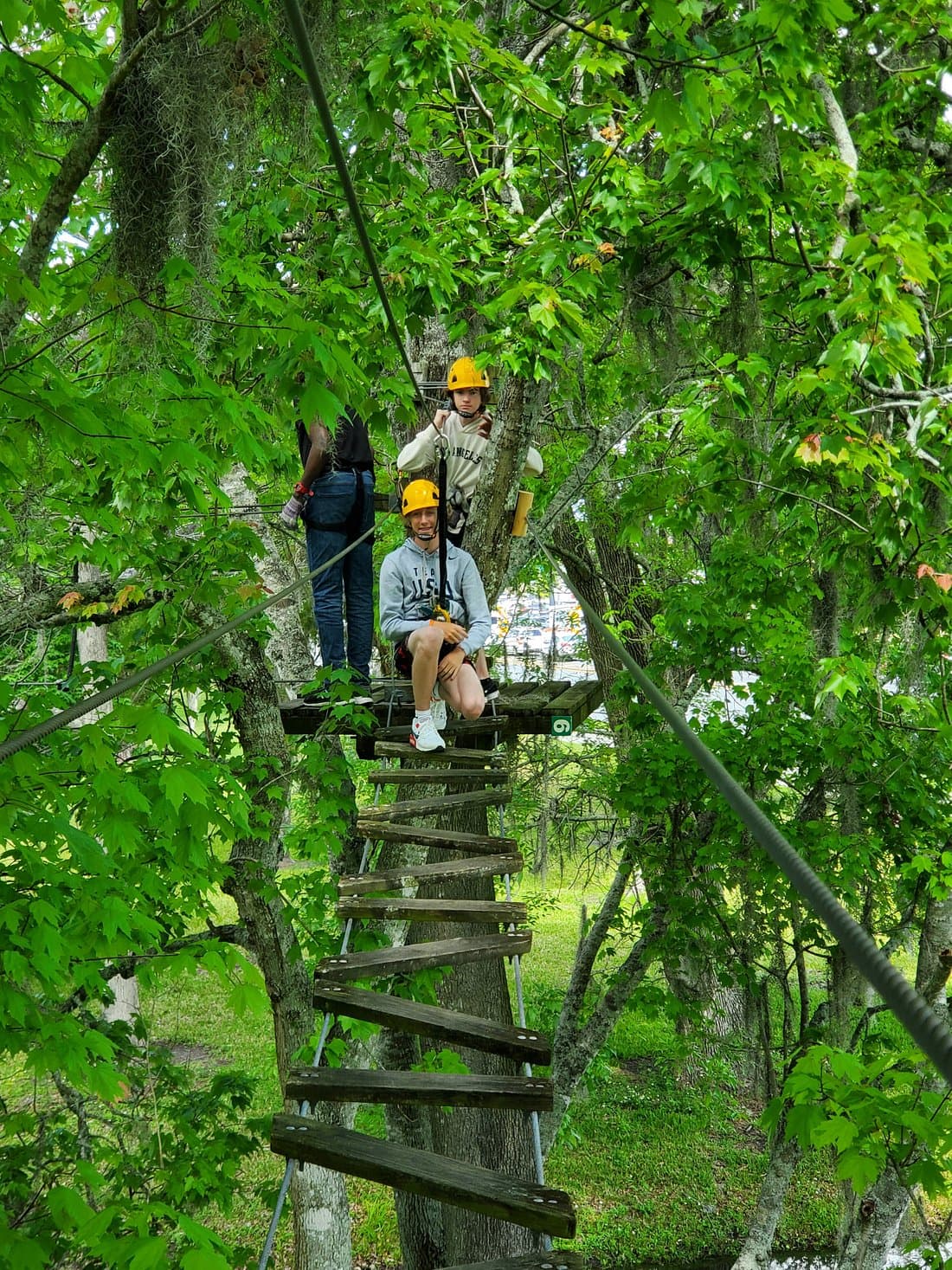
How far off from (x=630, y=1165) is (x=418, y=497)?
319 inches

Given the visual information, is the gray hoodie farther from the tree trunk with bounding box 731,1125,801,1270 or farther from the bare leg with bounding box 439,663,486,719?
the tree trunk with bounding box 731,1125,801,1270

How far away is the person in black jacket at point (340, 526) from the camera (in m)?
4.64

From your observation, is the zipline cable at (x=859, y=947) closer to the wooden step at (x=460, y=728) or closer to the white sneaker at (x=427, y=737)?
the white sneaker at (x=427, y=737)

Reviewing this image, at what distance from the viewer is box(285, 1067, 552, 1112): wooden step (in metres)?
2.41

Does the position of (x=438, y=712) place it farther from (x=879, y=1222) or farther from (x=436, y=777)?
(x=879, y=1222)

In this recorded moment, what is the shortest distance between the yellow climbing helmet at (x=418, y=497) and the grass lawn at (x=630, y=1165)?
537 centimetres

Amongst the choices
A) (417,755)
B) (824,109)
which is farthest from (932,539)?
(417,755)

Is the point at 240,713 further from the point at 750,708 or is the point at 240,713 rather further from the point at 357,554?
the point at 750,708

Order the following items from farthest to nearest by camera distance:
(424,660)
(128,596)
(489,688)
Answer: (489,688), (128,596), (424,660)

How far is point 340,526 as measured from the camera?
15.5 ft

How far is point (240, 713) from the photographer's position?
5.09 metres

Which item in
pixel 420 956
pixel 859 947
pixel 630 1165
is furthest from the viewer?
pixel 630 1165

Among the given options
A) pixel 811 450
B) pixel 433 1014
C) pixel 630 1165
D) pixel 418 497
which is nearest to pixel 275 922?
pixel 418 497

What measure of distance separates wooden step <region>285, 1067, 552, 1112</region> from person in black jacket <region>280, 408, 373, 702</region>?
228 cm
